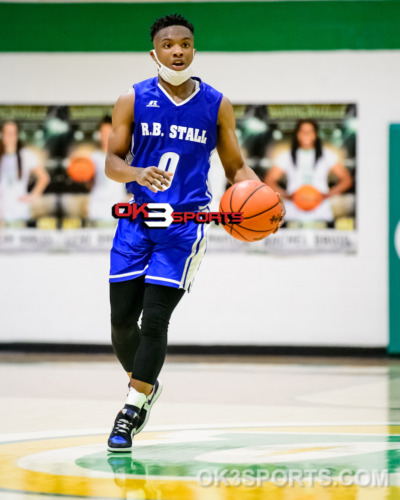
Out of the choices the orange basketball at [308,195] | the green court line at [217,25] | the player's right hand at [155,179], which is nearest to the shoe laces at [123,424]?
the player's right hand at [155,179]

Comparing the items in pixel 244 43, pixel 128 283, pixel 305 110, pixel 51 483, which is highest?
pixel 244 43

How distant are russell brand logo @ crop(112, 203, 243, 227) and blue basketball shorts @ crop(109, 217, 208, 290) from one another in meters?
0.03

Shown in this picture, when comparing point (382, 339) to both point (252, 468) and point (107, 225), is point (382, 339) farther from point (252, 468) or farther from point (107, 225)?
point (252, 468)

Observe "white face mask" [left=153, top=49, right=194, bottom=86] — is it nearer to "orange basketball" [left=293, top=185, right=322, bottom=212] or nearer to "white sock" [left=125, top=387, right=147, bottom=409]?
"white sock" [left=125, top=387, right=147, bottom=409]

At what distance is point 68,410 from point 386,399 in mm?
2090

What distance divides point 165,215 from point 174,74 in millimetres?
646

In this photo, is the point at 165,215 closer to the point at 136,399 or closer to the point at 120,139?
the point at 120,139

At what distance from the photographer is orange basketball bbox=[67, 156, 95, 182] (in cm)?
964

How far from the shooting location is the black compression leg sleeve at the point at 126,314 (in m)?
4.33

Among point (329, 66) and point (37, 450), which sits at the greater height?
point (329, 66)

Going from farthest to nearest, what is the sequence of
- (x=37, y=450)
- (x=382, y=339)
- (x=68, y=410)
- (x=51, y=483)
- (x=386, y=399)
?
(x=382, y=339) < (x=386, y=399) < (x=68, y=410) < (x=37, y=450) < (x=51, y=483)

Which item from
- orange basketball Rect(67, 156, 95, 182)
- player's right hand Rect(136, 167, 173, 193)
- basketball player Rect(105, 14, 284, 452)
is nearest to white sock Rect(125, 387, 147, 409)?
basketball player Rect(105, 14, 284, 452)

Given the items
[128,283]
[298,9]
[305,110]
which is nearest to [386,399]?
[128,283]

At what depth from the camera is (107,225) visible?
9.59 m
